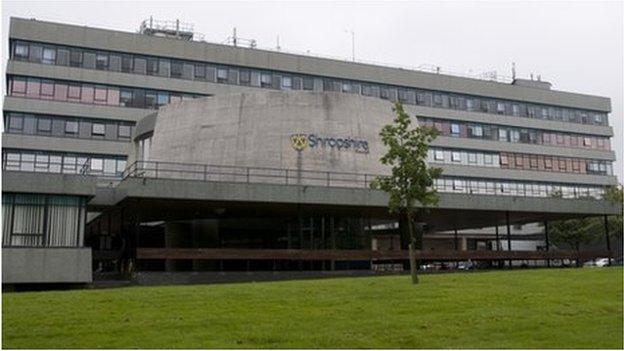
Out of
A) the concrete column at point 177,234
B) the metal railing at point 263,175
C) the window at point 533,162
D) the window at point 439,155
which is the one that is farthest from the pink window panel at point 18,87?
the window at point 533,162

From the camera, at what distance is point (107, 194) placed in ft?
120

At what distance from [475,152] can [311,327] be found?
75010mm

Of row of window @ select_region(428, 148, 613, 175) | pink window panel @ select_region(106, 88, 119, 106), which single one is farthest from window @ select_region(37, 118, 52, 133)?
row of window @ select_region(428, 148, 613, 175)

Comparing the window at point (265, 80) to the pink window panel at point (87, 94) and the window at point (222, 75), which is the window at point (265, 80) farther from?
the pink window panel at point (87, 94)

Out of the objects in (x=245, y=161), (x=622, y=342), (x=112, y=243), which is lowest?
(x=622, y=342)

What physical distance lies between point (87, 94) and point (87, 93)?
120mm

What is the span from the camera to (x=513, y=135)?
90.4 m

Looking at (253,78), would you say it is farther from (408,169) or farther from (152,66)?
(408,169)

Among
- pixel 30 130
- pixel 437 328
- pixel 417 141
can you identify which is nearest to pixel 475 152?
pixel 30 130

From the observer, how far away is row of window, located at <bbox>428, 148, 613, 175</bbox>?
83938 millimetres

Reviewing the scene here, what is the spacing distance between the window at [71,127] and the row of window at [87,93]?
2.08m

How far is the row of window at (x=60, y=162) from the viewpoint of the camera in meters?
64.7

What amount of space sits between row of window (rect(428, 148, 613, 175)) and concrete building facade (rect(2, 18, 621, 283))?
24 cm

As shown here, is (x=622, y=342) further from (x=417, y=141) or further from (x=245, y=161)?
(x=245, y=161)
